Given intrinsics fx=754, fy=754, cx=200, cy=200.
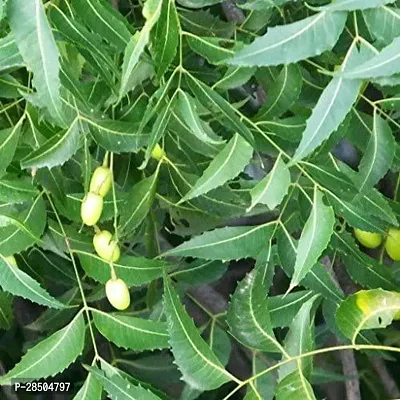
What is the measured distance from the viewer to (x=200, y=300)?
97 cm

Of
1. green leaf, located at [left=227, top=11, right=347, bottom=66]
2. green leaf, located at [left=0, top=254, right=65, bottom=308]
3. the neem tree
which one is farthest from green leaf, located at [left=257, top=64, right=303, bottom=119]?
green leaf, located at [left=0, top=254, right=65, bottom=308]

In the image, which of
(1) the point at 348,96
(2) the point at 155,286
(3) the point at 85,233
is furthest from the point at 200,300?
(1) the point at 348,96

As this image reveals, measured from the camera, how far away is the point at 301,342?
54cm

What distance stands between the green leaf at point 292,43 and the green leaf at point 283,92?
0.10 meters

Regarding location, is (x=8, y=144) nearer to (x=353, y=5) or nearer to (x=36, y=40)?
(x=36, y=40)

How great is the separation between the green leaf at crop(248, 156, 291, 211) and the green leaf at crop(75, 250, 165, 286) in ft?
0.43

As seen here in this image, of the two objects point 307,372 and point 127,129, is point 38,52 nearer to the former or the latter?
point 127,129

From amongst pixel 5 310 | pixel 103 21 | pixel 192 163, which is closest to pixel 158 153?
pixel 192 163

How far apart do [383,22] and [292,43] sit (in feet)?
0.22

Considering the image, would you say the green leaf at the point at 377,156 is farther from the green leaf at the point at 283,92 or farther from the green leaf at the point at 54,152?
the green leaf at the point at 54,152

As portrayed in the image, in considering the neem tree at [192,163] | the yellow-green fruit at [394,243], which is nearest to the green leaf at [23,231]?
the neem tree at [192,163]

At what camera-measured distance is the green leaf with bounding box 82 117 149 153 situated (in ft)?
1.77

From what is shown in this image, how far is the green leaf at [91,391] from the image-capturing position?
1.86 ft

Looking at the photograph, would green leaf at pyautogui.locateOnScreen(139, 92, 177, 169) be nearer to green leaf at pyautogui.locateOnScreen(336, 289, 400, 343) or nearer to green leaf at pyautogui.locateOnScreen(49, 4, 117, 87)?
green leaf at pyautogui.locateOnScreen(49, 4, 117, 87)
